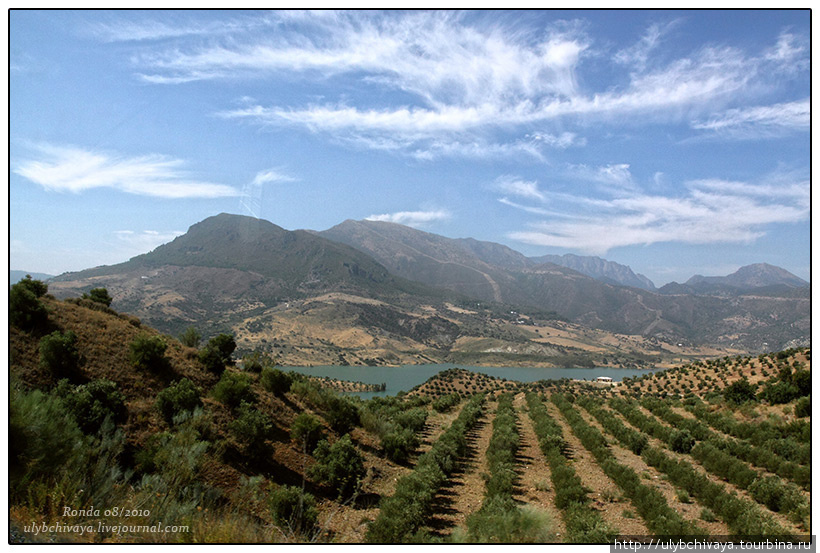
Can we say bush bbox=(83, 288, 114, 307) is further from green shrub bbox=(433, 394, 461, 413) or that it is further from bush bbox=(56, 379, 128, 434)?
green shrub bbox=(433, 394, 461, 413)

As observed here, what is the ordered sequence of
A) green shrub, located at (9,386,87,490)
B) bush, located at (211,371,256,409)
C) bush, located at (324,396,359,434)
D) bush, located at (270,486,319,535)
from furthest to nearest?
bush, located at (324,396,359,434) < bush, located at (211,371,256,409) < bush, located at (270,486,319,535) < green shrub, located at (9,386,87,490)

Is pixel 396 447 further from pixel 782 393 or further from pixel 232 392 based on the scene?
pixel 782 393

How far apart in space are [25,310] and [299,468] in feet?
28.3

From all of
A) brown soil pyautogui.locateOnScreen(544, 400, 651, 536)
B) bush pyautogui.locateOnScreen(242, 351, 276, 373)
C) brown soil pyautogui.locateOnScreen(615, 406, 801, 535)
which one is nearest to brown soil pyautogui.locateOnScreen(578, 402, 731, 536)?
brown soil pyautogui.locateOnScreen(544, 400, 651, 536)

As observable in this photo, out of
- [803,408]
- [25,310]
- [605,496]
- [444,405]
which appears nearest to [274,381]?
[25,310]

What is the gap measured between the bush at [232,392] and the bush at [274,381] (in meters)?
2.68

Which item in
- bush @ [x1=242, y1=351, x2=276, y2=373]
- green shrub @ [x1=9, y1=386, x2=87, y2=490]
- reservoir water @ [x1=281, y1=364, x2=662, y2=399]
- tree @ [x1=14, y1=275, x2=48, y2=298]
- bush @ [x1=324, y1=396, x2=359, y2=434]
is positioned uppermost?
tree @ [x1=14, y1=275, x2=48, y2=298]

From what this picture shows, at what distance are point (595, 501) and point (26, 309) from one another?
618 inches

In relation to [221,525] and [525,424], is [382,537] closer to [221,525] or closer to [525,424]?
[221,525]

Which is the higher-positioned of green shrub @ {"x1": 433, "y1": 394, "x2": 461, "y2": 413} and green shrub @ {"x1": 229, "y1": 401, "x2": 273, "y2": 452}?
green shrub @ {"x1": 229, "y1": 401, "x2": 273, "y2": 452}

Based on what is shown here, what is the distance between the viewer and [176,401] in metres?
11.0

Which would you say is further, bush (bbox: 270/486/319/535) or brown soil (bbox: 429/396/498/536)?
brown soil (bbox: 429/396/498/536)

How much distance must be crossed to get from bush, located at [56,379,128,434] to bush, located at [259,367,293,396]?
6.24m

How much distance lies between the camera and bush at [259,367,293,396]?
16.2 meters
